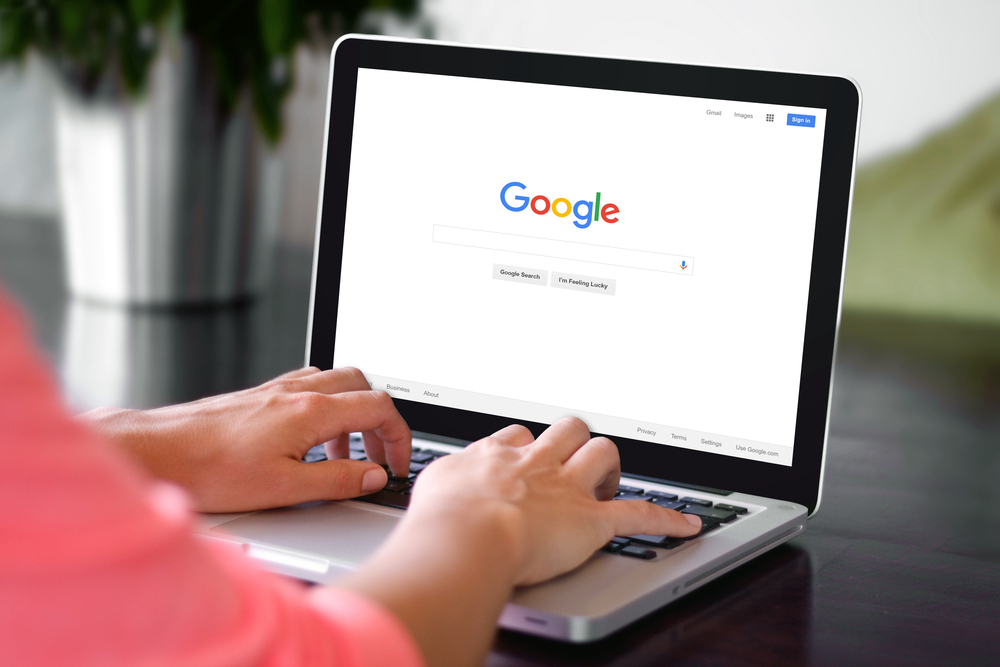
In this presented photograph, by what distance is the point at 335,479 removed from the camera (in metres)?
0.56

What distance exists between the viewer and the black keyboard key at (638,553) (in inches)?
19.3

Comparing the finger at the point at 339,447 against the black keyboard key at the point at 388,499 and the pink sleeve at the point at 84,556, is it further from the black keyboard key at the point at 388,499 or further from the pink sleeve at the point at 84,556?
the pink sleeve at the point at 84,556

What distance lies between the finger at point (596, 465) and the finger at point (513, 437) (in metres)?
0.03

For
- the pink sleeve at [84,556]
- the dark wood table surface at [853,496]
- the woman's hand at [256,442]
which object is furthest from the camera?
the woman's hand at [256,442]

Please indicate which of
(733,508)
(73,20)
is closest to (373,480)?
(733,508)

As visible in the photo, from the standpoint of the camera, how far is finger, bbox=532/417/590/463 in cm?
51

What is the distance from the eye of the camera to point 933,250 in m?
1.51

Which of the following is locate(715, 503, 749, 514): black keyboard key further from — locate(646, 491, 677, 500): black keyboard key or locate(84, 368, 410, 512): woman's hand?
locate(84, 368, 410, 512): woman's hand

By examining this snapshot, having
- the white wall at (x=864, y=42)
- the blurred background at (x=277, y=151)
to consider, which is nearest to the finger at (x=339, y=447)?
the blurred background at (x=277, y=151)

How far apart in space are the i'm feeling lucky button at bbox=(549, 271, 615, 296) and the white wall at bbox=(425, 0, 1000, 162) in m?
0.85

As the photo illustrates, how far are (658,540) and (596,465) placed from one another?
0.05 meters

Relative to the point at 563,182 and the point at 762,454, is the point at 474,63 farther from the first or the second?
the point at 762,454

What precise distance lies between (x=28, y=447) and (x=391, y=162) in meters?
0.54

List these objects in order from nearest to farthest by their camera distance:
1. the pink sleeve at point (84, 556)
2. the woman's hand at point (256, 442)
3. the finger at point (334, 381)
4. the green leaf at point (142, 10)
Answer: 1. the pink sleeve at point (84, 556)
2. the woman's hand at point (256, 442)
3. the finger at point (334, 381)
4. the green leaf at point (142, 10)
